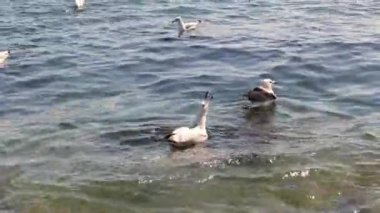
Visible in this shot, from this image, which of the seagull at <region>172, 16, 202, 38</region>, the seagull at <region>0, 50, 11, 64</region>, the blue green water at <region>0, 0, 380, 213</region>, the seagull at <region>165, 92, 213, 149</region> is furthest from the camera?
the seagull at <region>172, 16, 202, 38</region>

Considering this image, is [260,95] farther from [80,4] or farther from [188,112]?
[80,4]

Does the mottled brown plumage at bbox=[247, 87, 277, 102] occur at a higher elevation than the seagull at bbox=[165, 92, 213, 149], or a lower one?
higher

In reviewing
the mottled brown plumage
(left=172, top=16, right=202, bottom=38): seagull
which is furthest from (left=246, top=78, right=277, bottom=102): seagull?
(left=172, top=16, right=202, bottom=38): seagull

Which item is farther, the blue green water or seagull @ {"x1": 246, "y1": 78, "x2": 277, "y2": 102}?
seagull @ {"x1": 246, "y1": 78, "x2": 277, "y2": 102}

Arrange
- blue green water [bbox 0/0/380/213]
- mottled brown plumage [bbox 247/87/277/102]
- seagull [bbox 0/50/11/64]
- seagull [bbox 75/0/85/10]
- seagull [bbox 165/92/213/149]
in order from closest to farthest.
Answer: blue green water [bbox 0/0/380/213]
seagull [bbox 165/92/213/149]
mottled brown plumage [bbox 247/87/277/102]
seagull [bbox 0/50/11/64]
seagull [bbox 75/0/85/10]

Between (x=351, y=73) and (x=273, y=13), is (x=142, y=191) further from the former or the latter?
(x=273, y=13)

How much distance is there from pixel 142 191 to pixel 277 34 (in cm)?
1072

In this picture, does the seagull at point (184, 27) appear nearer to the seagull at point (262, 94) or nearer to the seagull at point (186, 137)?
the seagull at point (262, 94)

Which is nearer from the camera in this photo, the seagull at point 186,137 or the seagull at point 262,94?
the seagull at point 186,137

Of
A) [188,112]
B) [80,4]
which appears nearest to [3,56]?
[188,112]

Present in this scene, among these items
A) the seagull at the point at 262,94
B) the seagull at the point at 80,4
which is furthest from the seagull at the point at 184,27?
the seagull at the point at 262,94

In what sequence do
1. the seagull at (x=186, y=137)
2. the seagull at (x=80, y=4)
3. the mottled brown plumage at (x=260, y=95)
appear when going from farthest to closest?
1. the seagull at (x=80, y=4)
2. the mottled brown plumage at (x=260, y=95)
3. the seagull at (x=186, y=137)

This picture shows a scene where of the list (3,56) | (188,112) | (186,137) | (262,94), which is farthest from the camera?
(3,56)

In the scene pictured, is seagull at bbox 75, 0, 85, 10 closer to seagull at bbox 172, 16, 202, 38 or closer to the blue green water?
the blue green water
